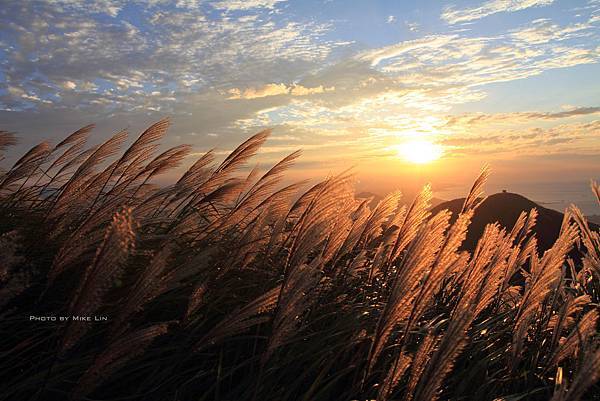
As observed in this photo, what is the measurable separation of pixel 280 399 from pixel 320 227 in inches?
27.0

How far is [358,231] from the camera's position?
3107 millimetres

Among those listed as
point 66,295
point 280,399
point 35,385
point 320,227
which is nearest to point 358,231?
point 320,227

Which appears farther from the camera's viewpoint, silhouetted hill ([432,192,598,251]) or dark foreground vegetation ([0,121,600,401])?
silhouetted hill ([432,192,598,251])

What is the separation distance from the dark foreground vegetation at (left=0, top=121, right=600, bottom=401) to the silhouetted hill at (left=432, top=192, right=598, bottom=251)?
796cm

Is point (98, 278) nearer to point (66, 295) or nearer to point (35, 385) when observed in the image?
point (35, 385)

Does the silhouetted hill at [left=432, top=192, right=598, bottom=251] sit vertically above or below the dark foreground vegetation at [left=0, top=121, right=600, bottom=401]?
below

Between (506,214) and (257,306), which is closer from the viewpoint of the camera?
(257,306)

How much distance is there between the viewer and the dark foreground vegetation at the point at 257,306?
1.54m

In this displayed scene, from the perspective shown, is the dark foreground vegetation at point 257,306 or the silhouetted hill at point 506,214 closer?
the dark foreground vegetation at point 257,306

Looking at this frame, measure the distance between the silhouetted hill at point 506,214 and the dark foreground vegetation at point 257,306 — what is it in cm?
796

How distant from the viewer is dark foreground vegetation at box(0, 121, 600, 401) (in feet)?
5.04

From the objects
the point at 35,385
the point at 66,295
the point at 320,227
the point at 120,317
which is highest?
the point at 320,227

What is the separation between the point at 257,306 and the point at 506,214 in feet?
40.0

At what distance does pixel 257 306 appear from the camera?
164 centimetres
